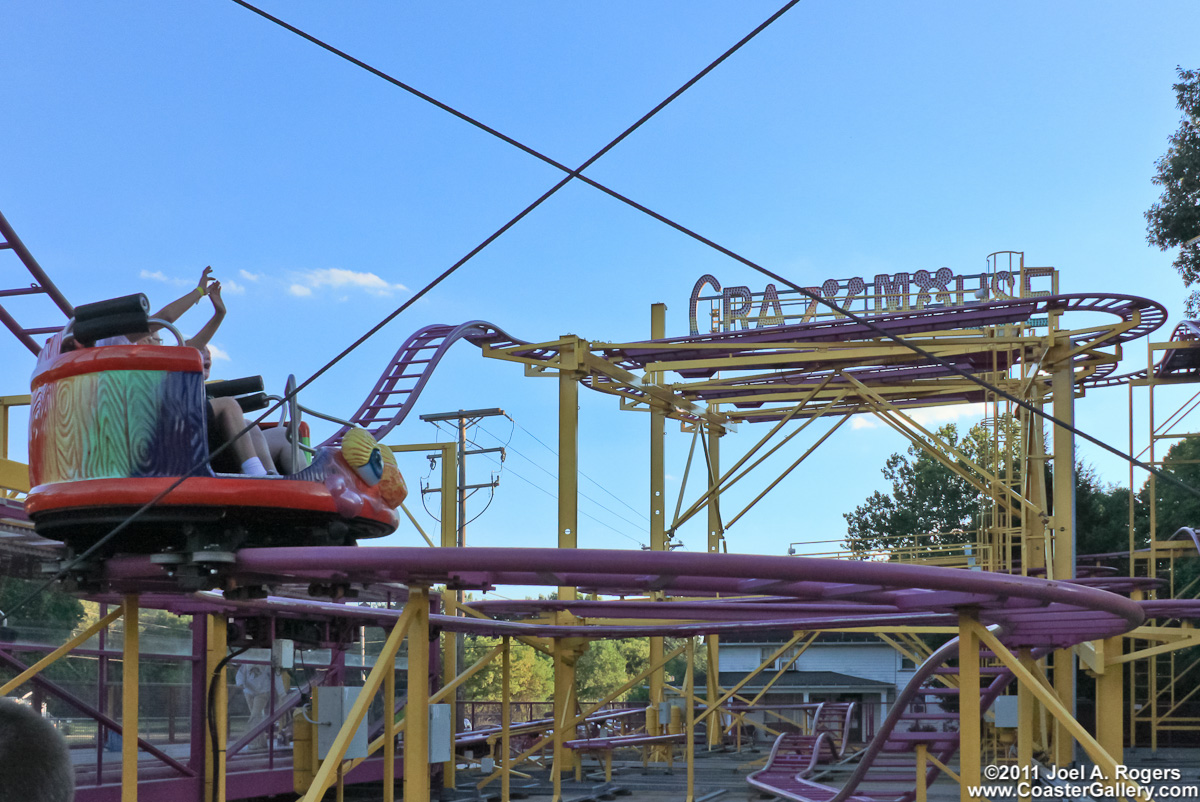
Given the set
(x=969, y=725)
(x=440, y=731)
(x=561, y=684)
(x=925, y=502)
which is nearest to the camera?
(x=969, y=725)

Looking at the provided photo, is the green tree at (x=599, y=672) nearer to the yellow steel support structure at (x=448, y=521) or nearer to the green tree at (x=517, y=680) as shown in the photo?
the green tree at (x=517, y=680)

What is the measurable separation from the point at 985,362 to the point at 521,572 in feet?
61.0

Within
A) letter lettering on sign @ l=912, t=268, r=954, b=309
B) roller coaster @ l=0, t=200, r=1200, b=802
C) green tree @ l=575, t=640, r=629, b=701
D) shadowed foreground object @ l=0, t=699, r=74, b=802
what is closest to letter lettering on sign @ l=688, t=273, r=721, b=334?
roller coaster @ l=0, t=200, r=1200, b=802

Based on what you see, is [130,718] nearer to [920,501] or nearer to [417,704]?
[417,704]

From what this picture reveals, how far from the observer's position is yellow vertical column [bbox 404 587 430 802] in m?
8.35

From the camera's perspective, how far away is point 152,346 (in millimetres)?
8234

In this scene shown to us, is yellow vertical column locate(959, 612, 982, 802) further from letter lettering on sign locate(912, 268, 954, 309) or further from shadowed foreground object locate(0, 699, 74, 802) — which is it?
letter lettering on sign locate(912, 268, 954, 309)

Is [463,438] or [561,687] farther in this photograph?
[463,438]

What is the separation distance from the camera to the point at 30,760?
6.27 feet

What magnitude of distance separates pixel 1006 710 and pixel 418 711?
656 cm

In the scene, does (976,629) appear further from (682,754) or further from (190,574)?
(682,754)

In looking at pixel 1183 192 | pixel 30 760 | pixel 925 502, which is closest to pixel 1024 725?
pixel 30 760

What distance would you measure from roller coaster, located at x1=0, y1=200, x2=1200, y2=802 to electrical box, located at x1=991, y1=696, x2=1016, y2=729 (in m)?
0.15

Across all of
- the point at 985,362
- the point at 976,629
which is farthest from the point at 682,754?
the point at 976,629
